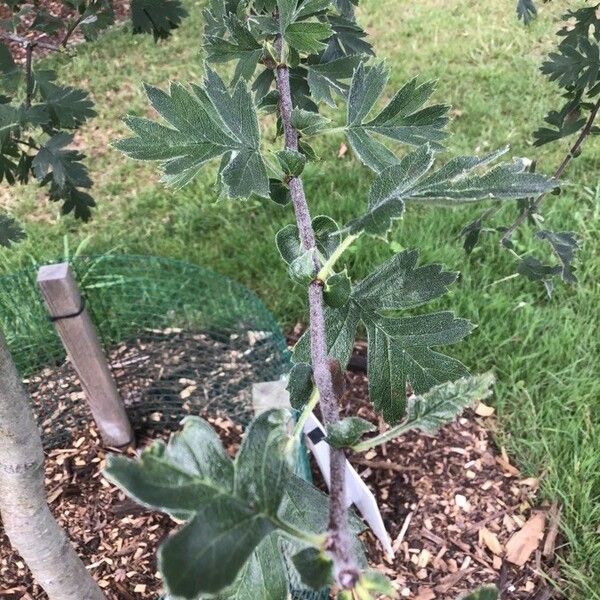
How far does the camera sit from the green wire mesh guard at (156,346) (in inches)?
72.3

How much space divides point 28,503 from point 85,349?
1.83 feet

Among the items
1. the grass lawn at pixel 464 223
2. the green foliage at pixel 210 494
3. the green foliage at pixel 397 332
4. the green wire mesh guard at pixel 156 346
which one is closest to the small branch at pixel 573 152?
the grass lawn at pixel 464 223

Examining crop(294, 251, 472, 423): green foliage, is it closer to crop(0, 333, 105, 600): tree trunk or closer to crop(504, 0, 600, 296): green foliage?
crop(0, 333, 105, 600): tree trunk

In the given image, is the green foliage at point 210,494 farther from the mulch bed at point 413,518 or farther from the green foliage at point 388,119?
the mulch bed at point 413,518

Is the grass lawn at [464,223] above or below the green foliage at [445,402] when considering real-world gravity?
below

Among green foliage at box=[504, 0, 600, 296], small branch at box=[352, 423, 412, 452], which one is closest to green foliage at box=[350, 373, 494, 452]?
small branch at box=[352, 423, 412, 452]

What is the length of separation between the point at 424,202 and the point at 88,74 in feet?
12.0

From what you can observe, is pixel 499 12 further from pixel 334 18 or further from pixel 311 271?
pixel 311 271

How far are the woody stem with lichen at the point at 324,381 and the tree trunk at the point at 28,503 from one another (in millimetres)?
506

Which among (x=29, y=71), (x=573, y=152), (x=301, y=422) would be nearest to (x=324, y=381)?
(x=301, y=422)

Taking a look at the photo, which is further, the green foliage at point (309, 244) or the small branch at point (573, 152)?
the small branch at point (573, 152)

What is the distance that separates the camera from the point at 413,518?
1656 millimetres

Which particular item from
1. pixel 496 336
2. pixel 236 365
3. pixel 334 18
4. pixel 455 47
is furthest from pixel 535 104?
pixel 334 18

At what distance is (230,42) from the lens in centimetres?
87
